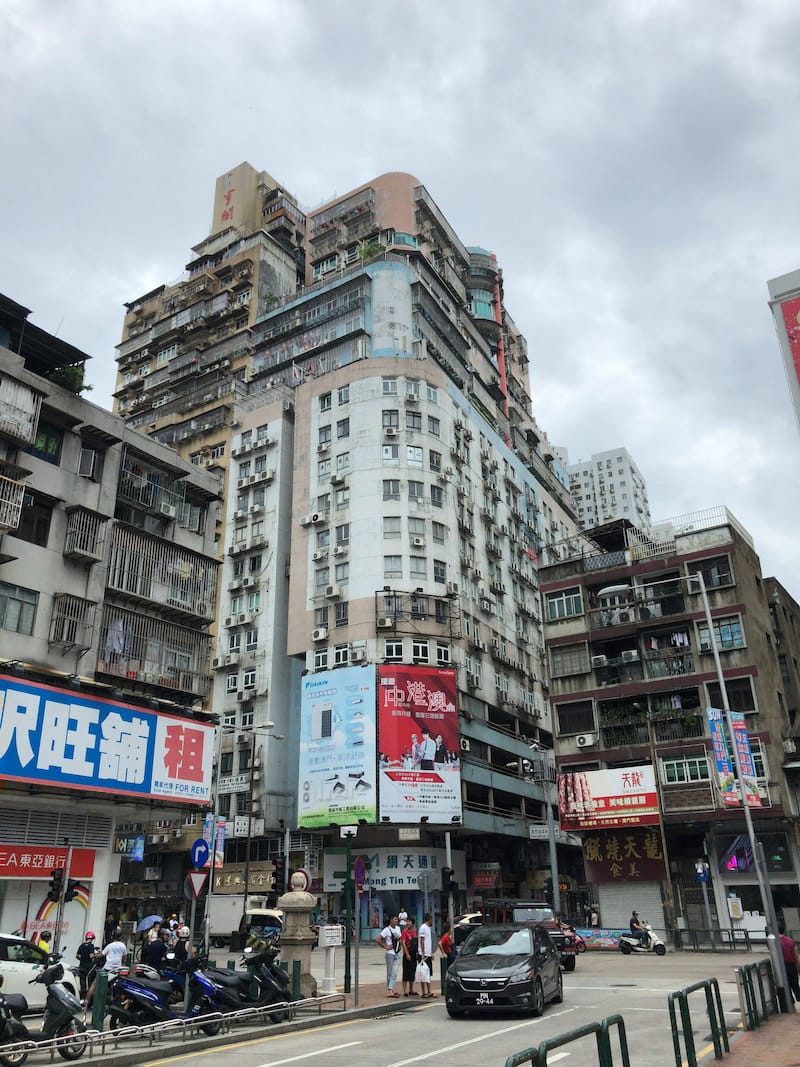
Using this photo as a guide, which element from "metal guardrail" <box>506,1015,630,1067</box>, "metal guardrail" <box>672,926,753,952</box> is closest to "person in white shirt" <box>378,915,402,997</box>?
"metal guardrail" <box>506,1015,630,1067</box>

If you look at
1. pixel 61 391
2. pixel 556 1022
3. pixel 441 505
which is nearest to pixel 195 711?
pixel 61 391

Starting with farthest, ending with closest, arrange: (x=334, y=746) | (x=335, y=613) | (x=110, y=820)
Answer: (x=335, y=613)
(x=334, y=746)
(x=110, y=820)

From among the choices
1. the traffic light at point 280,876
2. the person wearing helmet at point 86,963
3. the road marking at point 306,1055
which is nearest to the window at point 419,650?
the traffic light at point 280,876

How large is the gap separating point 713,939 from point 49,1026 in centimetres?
2675

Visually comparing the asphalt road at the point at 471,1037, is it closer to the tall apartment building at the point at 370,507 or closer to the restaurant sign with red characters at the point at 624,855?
the restaurant sign with red characters at the point at 624,855

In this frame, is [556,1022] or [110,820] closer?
[556,1022]

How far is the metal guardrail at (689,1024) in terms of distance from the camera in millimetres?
9281

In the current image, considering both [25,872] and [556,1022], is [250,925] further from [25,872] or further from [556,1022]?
[556,1022]

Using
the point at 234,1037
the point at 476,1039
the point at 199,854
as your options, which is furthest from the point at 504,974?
the point at 199,854

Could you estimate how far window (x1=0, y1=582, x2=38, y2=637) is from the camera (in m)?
24.3

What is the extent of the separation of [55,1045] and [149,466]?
22.1 m

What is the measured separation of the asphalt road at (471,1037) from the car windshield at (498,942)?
1126mm

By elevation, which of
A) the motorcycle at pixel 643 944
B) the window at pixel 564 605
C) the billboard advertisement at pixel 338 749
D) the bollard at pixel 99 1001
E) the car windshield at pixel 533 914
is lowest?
the motorcycle at pixel 643 944

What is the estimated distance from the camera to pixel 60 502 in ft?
87.4
